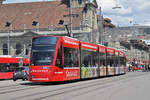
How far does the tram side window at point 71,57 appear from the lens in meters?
21.4

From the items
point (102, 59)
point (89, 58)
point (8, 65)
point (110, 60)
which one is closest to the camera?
point (89, 58)

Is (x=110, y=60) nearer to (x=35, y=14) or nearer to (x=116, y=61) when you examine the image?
(x=116, y=61)

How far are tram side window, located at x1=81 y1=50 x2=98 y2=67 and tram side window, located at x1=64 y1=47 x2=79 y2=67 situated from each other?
130cm

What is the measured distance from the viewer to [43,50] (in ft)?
66.9

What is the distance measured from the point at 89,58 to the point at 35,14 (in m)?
63.9

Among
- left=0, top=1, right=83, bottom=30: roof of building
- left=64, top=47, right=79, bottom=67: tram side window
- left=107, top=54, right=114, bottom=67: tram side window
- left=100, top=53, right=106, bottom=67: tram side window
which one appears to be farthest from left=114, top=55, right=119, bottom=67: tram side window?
left=0, top=1, right=83, bottom=30: roof of building

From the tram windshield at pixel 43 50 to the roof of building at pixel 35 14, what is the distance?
61.5 meters

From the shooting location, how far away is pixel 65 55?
69.8 ft

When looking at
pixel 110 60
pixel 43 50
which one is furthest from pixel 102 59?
pixel 43 50

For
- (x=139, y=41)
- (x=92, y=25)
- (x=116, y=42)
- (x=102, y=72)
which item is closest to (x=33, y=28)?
(x=92, y=25)

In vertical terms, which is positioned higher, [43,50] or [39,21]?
[39,21]

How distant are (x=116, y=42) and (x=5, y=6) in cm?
3314

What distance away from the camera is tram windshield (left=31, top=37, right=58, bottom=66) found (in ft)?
66.1

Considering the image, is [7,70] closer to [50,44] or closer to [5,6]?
[50,44]
